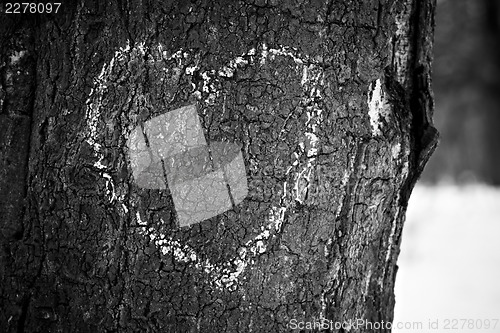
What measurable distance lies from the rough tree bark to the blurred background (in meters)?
1.50

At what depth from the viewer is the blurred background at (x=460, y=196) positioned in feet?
11.0

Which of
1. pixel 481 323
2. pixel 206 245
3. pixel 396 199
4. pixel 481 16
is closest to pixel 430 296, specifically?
pixel 481 323

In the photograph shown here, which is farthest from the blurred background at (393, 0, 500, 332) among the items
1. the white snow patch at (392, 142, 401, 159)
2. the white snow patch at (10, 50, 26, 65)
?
the white snow patch at (10, 50, 26, 65)

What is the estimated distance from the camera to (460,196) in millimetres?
6332

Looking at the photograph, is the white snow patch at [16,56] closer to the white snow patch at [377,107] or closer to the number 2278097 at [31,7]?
the number 2278097 at [31,7]

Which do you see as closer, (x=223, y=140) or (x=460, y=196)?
(x=223, y=140)

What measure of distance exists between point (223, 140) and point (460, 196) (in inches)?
210

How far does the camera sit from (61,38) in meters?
1.69

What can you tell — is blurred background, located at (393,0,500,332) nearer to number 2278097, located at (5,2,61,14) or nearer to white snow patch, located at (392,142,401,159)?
white snow patch, located at (392,142,401,159)

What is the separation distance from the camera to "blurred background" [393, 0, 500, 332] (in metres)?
3.36

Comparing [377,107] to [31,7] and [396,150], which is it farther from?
[31,7]

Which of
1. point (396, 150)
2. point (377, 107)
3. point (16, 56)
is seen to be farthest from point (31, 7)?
point (396, 150)

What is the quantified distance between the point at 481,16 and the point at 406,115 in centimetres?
706

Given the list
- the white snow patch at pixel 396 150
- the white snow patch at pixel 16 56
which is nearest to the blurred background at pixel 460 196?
the white snow patch at pixel 396 150
